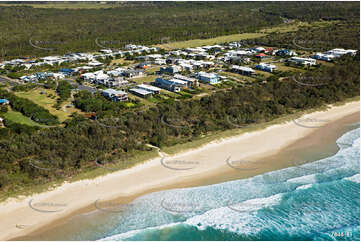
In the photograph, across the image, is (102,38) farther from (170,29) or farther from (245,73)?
(245,73)

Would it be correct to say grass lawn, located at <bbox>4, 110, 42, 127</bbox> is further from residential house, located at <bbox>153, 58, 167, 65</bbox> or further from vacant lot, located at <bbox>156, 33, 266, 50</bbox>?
vacant lot, located at <bbox>156, 33, 266, 50</bbox>

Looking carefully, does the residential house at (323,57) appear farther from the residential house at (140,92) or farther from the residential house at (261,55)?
the residential house at (140,92)

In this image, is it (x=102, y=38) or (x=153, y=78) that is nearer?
(x=153, y=78)

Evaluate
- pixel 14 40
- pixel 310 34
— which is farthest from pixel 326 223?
pixel 14 40

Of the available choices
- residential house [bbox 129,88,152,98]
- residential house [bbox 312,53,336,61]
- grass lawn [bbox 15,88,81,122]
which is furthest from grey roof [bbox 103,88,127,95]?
residential house [bbox 312,53,336,61]

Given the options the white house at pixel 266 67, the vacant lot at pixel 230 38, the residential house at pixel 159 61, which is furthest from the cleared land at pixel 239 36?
the white house at pixel 266 67

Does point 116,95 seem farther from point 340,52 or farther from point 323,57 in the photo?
point 340,52

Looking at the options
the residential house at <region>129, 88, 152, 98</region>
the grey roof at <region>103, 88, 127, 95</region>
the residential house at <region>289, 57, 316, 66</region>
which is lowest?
the residential house at <region>129, 88, 152, 98</region>
